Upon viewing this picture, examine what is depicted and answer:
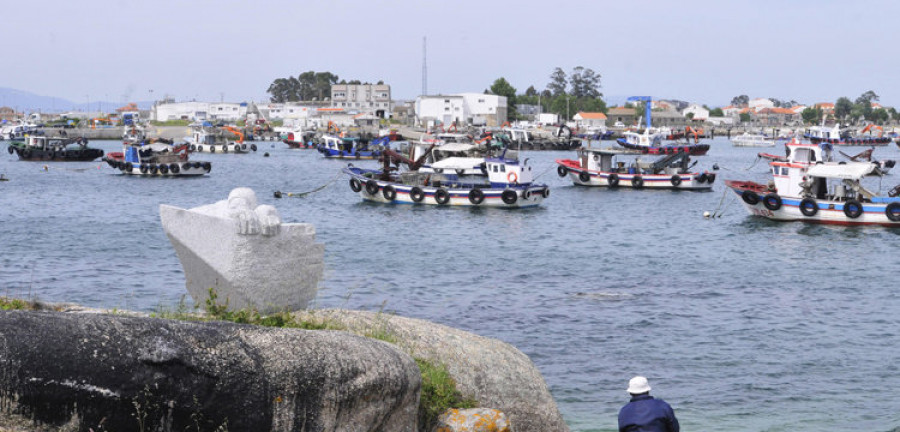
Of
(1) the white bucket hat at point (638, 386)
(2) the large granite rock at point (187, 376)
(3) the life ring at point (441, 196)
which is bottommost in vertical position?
(3) the life ring at point (441, 196)

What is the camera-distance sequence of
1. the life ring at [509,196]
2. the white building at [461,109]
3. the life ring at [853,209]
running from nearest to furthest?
the life ring at [853,209] < the life ring at [509,196] < the white building at [461,109]

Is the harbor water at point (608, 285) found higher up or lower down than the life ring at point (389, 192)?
lower down

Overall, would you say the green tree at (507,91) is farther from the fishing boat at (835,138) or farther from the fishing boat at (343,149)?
the fishing boat at (343,149)

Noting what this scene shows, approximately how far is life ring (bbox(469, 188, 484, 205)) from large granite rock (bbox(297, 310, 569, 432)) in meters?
36.2

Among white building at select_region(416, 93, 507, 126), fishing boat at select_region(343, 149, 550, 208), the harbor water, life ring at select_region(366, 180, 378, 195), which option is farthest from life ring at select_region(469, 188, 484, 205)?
white building at select_region(416, 93, 507, 126)

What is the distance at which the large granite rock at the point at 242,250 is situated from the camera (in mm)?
9133

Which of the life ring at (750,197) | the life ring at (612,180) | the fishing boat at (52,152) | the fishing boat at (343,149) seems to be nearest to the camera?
the life ring at (750,197)

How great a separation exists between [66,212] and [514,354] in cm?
3948

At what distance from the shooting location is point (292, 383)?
6.64 metres

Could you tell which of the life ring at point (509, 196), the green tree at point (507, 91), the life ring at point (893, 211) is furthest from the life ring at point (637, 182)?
the green tree at point (507, 91)

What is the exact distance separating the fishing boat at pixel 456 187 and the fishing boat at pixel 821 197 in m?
10.1

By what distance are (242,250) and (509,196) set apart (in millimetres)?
37670

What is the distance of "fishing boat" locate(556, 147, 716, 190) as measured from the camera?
5906 cm

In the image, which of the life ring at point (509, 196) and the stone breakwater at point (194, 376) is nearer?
the stone breakwater at point (194, 376)
